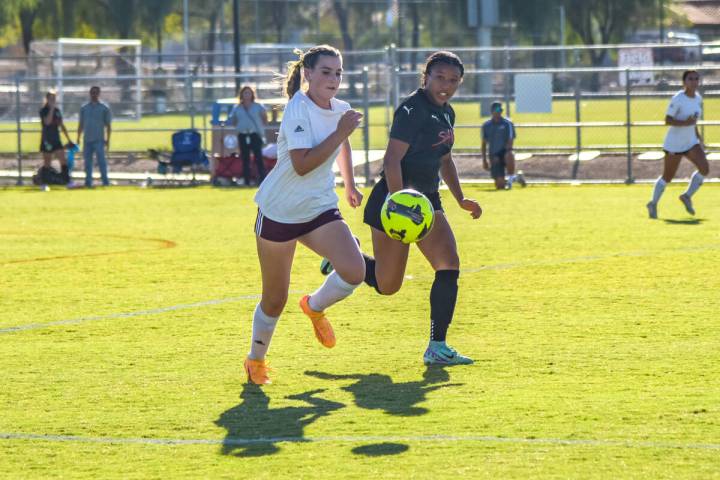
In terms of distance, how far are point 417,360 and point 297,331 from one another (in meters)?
Answer: 1.69

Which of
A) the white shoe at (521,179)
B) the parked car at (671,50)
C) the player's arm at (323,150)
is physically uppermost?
the parked car at (671,50)

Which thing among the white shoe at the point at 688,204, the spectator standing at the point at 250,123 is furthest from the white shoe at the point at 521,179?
the white shoe at the point at 688,204

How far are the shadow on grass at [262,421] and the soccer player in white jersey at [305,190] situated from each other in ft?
1.73

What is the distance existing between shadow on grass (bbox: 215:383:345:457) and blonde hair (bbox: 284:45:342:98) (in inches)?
73.4

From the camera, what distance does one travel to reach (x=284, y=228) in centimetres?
834

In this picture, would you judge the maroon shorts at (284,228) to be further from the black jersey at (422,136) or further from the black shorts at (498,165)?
the black shorts at (498,165)

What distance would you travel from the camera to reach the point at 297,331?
10.8m

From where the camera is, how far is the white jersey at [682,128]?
19.2 m

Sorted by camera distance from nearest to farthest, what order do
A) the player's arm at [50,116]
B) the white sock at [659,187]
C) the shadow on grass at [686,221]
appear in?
the shadow on grass at [686,221]
the white sock at [659,187]
the player's arm at [50,116]

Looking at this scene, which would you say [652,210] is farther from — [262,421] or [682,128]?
[262,421]

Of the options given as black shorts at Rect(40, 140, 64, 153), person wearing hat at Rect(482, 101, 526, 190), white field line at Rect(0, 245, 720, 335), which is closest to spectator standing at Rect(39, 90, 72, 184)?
black shorts at Rect(40, 140, 64, 153)

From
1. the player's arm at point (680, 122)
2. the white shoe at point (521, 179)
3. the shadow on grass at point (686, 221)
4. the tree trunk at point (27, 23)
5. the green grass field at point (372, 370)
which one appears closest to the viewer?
the green grass field at point (372, 370)

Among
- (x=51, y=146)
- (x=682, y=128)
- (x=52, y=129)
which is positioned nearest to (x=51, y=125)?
(x=52, y=129)

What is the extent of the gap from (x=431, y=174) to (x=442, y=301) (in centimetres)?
89
